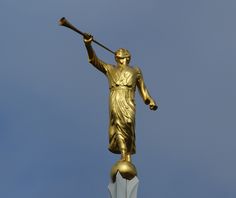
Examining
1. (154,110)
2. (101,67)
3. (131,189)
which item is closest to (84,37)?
(101,67)

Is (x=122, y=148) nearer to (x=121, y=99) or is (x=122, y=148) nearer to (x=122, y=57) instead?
(x=121, y=99)

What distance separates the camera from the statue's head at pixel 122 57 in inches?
862

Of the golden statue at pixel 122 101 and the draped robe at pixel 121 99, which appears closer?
the golden statue at pixel 122 101

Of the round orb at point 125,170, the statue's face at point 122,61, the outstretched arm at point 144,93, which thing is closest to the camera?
the round orb at point 125,170

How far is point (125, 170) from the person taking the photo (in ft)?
66.0

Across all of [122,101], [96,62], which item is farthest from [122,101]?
[96,62]

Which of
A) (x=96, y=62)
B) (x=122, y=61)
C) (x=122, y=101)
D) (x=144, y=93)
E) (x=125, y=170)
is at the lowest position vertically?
Result: (x=125, y=170)

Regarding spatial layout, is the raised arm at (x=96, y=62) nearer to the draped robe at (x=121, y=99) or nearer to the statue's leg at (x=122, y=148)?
the draped robe at (x=121, y=99)

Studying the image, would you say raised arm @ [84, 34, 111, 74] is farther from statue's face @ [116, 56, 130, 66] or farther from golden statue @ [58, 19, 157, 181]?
statue's face @ [116, 56, 130, 66]

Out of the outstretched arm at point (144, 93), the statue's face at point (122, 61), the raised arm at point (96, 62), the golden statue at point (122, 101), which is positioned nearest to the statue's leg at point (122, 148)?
the golden statue at point (122, 101)

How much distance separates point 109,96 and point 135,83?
702 millimetres

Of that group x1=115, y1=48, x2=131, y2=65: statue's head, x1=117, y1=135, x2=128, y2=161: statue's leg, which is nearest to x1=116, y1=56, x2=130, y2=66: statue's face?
x1=115, y1=48, x2=131, y2=65: statue's head

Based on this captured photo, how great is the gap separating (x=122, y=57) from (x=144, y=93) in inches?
40.1

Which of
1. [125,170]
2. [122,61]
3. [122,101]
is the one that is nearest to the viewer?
[125,170]
